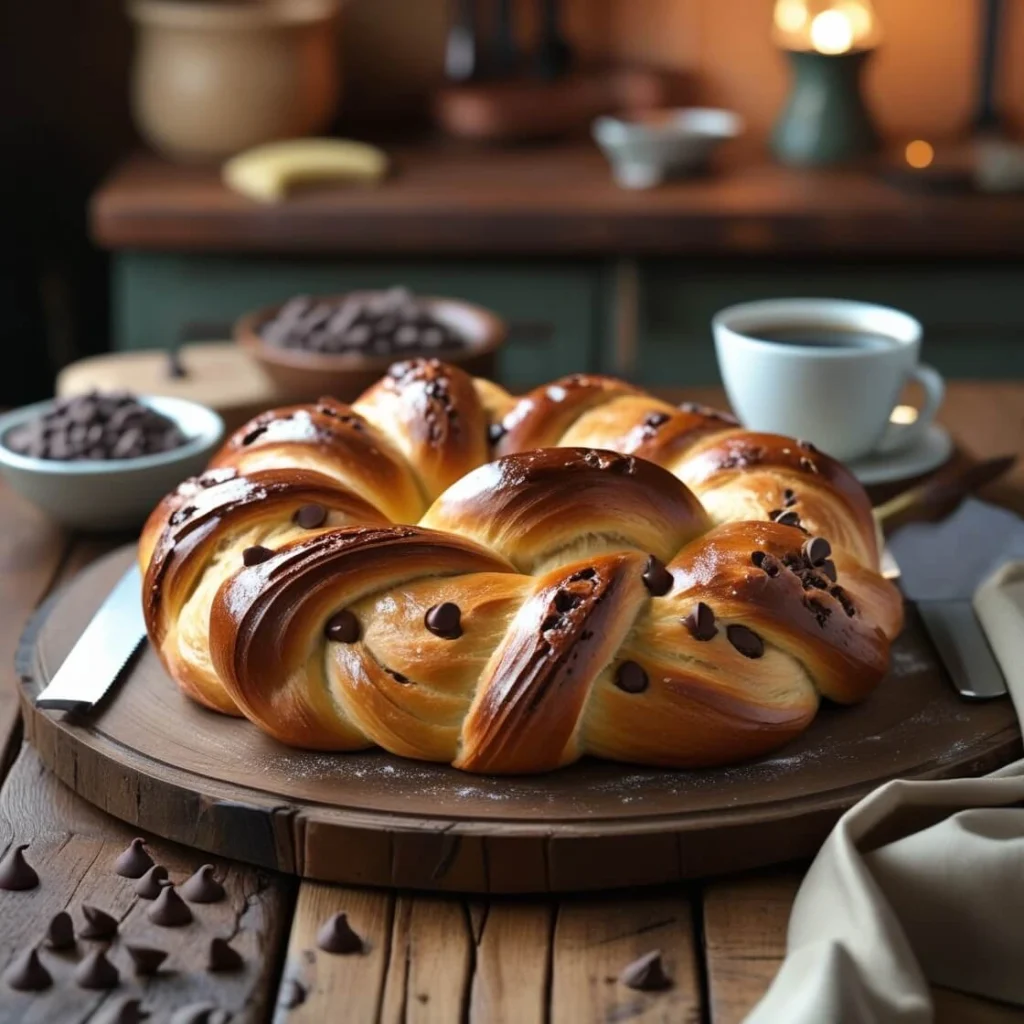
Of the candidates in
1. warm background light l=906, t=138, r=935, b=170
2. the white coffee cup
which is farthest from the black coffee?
warm background light l=906, t=138, r=935, b=170

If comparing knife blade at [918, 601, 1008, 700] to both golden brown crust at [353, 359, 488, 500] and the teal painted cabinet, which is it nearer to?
golden brown crust at [353, 359, 488, 500]

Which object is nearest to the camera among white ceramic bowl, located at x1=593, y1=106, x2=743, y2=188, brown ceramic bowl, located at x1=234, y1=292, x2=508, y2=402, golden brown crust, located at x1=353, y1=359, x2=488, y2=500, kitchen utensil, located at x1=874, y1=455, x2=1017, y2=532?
golden brown crust, located at x1=353, y1=359, x2=488, y2=500

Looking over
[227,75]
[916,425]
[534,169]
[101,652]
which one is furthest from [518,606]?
[227,75]

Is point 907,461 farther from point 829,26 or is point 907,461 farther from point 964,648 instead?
point 829,26

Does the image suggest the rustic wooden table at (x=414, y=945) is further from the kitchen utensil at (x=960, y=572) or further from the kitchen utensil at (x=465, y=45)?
the kitchen utensil at (x=465, y=45)

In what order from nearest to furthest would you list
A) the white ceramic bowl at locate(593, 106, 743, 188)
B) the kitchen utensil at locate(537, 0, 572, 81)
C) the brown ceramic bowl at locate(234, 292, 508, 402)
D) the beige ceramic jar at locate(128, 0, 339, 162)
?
the brown ceramic bowl at locate(234, 292, 508, 402) < the white ceramic bowl at locate(593, 106, 743, 188) < the beige ceramic jar at locate(128, 0, 339, 162) < the kitchen utensil at locate(537, 0, 572, 81)

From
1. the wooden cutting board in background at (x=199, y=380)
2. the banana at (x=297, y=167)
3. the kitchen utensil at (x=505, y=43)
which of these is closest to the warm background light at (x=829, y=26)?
the kitchen utensil at (x=505, y=43)

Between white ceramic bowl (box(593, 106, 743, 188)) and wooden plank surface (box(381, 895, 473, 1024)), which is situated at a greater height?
white ceramic bowl (box(593, 106, 743, 188))
